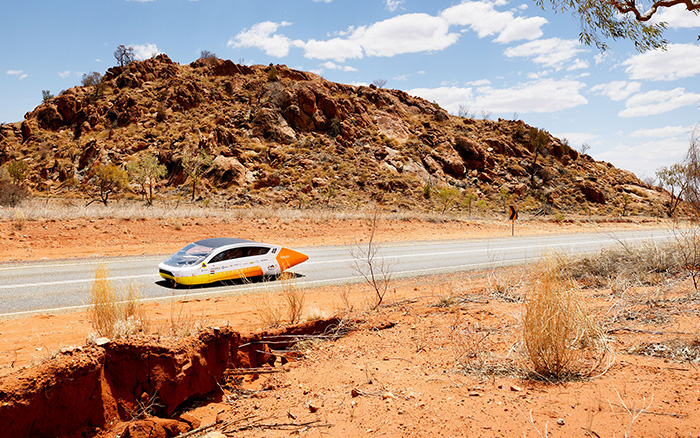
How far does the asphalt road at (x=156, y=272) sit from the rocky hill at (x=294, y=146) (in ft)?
82.8

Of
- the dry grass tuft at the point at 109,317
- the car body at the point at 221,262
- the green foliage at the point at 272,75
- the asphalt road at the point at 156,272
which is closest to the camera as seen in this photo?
the dry grass tuft at the point at 109,317

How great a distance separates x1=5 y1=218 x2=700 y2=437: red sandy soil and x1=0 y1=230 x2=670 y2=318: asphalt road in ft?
4.18

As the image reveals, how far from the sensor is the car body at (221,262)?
1059 cm

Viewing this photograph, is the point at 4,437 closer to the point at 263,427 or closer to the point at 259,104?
the point at 263,427

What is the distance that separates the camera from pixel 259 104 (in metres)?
57.3

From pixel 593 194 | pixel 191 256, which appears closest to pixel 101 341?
pixel 191 256

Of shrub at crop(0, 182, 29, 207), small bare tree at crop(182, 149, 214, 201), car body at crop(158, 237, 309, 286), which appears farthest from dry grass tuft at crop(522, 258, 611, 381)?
small bare tree at crop(182, 149, 214, 201)

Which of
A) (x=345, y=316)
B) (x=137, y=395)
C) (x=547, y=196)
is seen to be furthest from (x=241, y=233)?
(x=547, y=196)

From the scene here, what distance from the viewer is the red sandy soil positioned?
341 centimetres

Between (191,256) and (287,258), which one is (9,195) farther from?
(287,258)

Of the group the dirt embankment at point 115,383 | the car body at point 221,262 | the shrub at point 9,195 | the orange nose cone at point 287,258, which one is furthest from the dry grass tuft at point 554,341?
the shrub at point 9,195

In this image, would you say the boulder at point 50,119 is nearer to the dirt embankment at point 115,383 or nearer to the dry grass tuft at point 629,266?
the dirt embankment at point 115,383

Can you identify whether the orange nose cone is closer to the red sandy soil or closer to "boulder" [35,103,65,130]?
the red sandy soil

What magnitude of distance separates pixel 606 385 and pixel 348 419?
2356 millimetres
